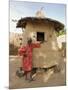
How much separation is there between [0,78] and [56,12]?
30.3 inches

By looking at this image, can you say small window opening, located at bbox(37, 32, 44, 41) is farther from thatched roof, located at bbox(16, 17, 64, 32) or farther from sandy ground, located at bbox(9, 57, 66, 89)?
sandy ground, located at bbox(9, 57, 66, 89)

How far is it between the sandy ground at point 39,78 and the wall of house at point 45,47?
8 cm

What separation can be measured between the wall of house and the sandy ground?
0.26ft

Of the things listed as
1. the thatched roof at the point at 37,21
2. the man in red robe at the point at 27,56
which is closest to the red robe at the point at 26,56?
the man in red robe at the point at 27,56

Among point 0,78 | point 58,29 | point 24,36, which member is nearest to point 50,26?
point 58,29

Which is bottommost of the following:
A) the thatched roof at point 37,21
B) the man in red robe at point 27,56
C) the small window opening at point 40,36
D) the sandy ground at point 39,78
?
the sandy ground at point 39,78

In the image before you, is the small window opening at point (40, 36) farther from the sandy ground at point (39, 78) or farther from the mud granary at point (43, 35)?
the sandy ground at point (39, 78)

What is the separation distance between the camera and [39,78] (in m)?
1.69

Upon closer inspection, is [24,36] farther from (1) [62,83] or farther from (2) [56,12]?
(1) [62,83]

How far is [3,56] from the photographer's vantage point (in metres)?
1.62

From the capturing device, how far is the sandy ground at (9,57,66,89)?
1633mm

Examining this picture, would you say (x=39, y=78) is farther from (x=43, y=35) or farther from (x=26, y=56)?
(x=43, y=35)

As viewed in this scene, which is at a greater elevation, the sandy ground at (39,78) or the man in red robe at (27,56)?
the man in red robe at (27,56)

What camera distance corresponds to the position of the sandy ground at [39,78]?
1.63 metres
